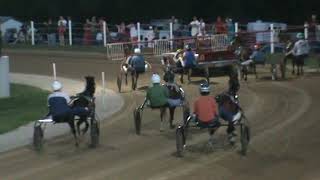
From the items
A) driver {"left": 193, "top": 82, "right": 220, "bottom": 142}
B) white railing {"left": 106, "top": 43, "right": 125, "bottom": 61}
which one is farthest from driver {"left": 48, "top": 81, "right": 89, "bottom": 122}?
white railing {"left": 106, "top": 43, "right": 125, "bottom": 61}

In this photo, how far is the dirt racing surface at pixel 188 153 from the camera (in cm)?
1340

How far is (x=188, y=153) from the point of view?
15.2m

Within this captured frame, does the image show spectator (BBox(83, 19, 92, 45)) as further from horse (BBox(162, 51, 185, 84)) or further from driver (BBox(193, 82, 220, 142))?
driver (BBox(193, 82, 220, 142))

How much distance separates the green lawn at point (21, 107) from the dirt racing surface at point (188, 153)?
90.4 inches

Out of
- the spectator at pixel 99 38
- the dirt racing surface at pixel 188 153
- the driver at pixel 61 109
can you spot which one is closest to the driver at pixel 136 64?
the dirt racing surface at pixel 188 153

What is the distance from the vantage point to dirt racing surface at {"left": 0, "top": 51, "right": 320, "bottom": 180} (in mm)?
13398

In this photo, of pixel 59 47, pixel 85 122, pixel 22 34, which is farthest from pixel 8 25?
pixel 85 122

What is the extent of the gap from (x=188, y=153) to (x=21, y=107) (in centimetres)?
987

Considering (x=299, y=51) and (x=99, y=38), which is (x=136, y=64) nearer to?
(x=299, y=51)

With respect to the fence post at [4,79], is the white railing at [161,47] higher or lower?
higher

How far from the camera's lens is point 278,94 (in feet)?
79.4

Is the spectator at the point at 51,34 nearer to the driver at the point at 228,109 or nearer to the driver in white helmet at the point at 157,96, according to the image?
the driver in white helmet at the point at 157,96

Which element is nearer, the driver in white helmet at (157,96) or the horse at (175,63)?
the driver in white helmet at (157,96)

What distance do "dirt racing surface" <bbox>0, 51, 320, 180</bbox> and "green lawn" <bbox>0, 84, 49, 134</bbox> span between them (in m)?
2.30
